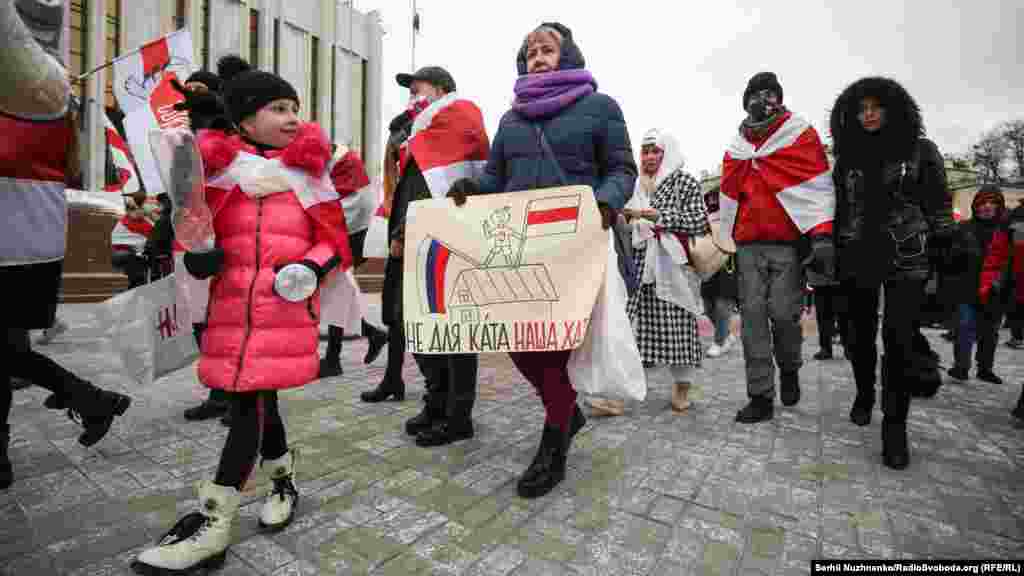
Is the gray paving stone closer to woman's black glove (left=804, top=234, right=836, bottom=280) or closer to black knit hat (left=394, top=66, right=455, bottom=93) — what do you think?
woman's black glove (left=804, top=234, right=836, bottom=280)

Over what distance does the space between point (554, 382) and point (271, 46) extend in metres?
32.5

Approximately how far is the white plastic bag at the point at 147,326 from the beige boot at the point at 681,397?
3.21 metres

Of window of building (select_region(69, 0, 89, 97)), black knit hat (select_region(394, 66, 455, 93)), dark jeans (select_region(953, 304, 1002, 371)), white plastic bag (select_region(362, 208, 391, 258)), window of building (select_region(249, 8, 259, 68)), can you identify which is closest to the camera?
black knit hat (select_region(394, 66, 455, 93))

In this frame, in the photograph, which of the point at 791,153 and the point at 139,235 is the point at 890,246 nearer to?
the point at 791,153

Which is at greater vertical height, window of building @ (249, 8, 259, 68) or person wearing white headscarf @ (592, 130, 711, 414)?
window of building @ (249, 8, 259, 68)

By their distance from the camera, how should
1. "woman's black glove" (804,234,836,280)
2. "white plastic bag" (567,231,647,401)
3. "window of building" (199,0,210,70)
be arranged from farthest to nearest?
"window of building" (199,0,210,70) → "woman's black glove" (804,234,836,280) → "white plastic bag" (567,231,647,401)

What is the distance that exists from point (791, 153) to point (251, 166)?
3.35 metres

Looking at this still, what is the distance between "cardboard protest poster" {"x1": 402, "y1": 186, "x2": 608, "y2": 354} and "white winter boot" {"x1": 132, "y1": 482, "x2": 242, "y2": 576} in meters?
1.06

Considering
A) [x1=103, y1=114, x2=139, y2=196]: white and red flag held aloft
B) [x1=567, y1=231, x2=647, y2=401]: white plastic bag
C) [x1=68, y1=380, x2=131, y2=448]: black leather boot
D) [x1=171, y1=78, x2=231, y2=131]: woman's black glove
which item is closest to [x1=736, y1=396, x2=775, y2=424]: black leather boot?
[x1=567, y1=231, x2=647, y2=401]: white plastic bag

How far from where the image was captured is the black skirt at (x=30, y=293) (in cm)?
244

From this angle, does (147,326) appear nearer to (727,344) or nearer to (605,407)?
(605,407)

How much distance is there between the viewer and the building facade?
21.5m

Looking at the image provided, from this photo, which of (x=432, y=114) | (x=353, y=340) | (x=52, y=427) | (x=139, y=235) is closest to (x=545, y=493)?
(x=432, y=114)

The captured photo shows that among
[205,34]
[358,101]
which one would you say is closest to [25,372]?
[205,34]
